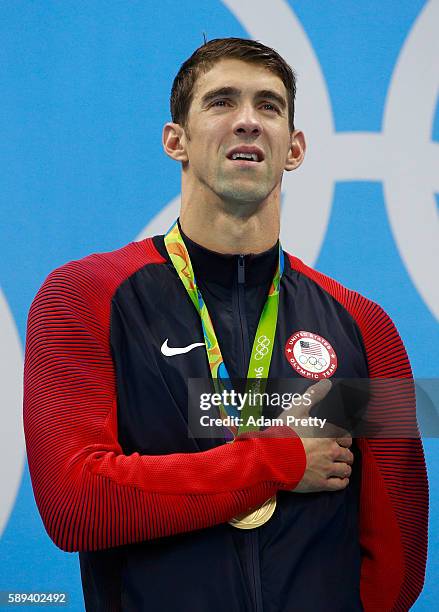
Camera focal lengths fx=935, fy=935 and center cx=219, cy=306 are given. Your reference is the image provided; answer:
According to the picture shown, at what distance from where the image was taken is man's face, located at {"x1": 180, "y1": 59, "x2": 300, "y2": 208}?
2.44 metres

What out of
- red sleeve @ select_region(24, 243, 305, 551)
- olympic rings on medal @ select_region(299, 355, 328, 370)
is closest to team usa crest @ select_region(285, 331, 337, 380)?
olympic rings on medal @ select_region(299, 355, 328, 370)

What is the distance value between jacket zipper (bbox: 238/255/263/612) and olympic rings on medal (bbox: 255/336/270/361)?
0.02 m

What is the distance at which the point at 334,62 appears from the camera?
3506mm

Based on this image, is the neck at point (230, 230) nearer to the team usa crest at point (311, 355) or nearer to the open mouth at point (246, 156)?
the open mouth at point (246, 156)

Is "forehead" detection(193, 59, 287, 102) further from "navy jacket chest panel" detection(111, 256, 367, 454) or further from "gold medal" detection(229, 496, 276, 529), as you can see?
"gold medal" detection(229, 496, 276, 529)

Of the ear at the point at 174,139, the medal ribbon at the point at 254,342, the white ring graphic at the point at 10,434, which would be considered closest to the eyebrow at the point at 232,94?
the ear at the point at 174,139

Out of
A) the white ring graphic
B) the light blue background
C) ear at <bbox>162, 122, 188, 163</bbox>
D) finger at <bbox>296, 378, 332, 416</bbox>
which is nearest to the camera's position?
finger at <bbox>296, 378, 332, 416</bbox>

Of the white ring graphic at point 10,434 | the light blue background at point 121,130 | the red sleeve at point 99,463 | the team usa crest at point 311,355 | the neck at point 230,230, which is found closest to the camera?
the red sleeve at point 99,463

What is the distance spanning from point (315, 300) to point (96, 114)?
1321 mm

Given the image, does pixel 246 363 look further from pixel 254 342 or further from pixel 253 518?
pixel 253 518

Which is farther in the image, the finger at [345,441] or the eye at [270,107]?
the eye at [270,107]

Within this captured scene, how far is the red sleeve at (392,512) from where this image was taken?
2418 millimetres

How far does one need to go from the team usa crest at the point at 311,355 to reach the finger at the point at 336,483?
0.26 m

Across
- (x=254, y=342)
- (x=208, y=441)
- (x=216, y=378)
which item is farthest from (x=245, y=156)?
(x=208, y=441)
